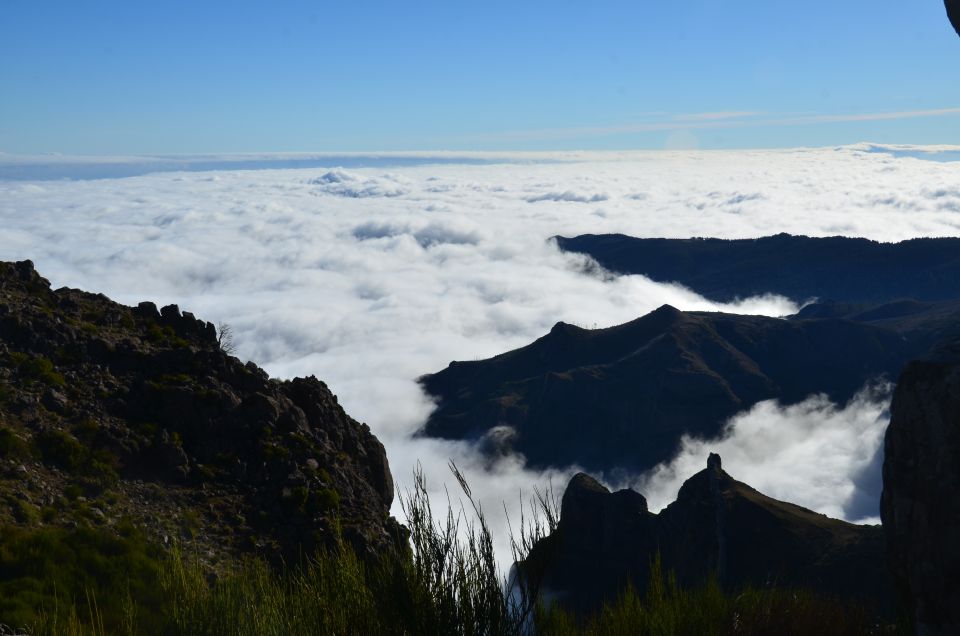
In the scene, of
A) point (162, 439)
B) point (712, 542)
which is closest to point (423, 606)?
point (162, 439)

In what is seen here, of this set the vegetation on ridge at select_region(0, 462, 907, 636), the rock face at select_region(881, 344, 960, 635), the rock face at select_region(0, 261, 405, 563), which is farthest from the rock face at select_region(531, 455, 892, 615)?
the vegetation on ridge at select_region(0, 462, 907, 636)

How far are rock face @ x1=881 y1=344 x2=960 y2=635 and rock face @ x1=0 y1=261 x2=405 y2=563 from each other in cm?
1377

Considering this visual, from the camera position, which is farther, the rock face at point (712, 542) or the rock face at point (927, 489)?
the rock face at point (712, 542)

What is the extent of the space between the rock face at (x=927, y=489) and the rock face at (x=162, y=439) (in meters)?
13.8

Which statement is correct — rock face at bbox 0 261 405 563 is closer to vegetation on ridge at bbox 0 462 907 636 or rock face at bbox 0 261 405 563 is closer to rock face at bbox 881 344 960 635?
vegetation on ridge at bbox 0 462 907 636

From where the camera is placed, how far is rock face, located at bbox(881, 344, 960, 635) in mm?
14977

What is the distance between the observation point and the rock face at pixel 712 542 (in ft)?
237

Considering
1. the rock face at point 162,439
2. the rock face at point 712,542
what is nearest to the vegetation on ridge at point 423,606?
the rock face at point 162,439

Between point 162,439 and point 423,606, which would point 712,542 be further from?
point 423,606

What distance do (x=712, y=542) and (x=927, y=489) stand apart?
8808 cm

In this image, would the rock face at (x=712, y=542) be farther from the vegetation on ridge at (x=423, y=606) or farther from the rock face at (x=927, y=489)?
the vegetation on ridge at (x=423, y=606)

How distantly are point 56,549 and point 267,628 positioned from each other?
11.1 metres

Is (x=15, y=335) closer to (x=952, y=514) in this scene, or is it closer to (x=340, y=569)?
(x=340, y=569)

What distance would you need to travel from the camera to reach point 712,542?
98312mm
